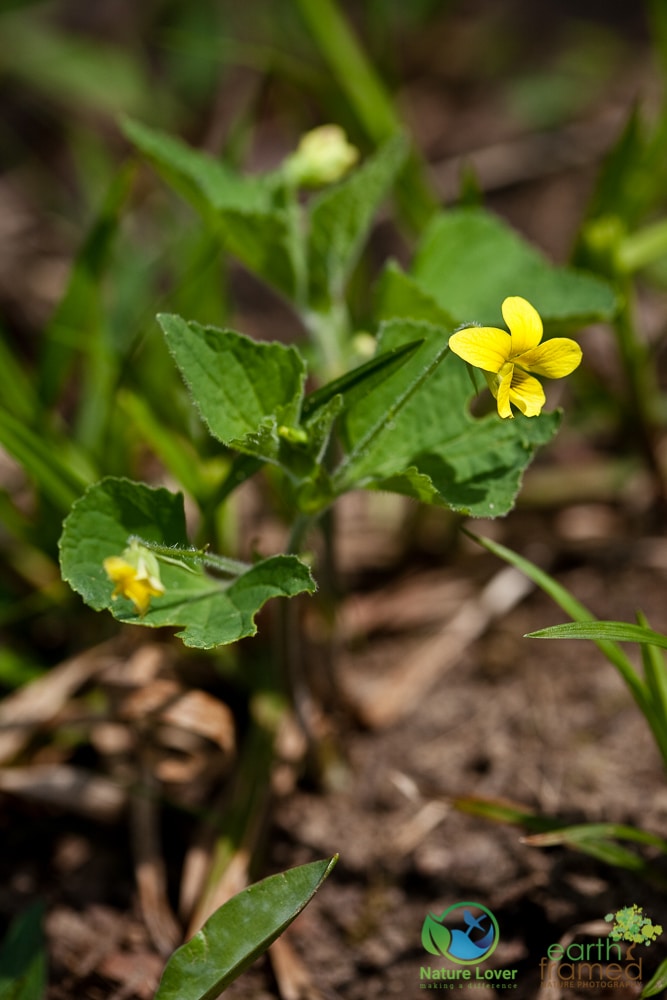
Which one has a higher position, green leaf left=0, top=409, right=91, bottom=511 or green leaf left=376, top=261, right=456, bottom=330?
green leaf left=0, top=409, right=91, bottom=511

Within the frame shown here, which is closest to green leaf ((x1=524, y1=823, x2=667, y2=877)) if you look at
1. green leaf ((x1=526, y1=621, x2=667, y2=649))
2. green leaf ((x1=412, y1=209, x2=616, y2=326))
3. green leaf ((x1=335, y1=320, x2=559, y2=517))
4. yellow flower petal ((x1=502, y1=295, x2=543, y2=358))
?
green leaf ((x1=526, y1=621, x2=667, y2=649))

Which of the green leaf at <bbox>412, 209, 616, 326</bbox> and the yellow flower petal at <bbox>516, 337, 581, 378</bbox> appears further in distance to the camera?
the green leaf at <bbox>412, 209, 616, 326</bbox>

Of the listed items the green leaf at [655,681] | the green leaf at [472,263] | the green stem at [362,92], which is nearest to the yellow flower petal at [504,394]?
the green leaf at [655,681]

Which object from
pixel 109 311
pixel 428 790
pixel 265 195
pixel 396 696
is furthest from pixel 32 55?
pixel 428 790

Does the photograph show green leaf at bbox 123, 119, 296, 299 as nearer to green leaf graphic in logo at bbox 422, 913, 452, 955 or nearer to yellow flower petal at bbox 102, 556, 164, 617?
yellow flower petal at bbox 102, 556, 164, 617

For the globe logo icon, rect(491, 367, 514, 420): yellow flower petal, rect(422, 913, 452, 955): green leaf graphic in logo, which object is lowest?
the globe logo icon

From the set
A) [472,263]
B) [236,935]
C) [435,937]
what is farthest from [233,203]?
[435,937]
